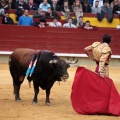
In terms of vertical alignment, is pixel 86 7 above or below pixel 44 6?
below

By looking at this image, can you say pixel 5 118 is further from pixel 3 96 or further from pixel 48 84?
pixel 3 96

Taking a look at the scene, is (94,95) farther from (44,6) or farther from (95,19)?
(95,19)

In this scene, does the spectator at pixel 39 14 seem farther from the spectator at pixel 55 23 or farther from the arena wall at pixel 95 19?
the spectator at pixel 55 23

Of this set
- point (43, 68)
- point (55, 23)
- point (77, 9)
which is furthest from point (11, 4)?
point (43, 68)

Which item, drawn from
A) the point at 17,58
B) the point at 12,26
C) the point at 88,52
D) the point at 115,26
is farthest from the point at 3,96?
the point at 115,26

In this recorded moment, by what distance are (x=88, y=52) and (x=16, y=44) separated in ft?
24.7

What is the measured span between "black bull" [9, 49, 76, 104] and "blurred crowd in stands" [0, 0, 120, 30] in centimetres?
579

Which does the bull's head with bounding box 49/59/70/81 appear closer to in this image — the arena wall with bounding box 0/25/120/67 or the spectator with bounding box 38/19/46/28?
the spectator with bounding box 38/19/46/28

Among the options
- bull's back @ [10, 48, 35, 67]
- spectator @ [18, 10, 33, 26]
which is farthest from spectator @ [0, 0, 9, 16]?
bull's back @ [10, 48, 35, 67]

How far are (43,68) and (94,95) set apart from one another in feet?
3.84

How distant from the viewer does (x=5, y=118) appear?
8148 mm

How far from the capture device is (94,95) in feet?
28.8

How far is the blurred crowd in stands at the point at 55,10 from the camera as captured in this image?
1608 cm

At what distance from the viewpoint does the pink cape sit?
342 inches
